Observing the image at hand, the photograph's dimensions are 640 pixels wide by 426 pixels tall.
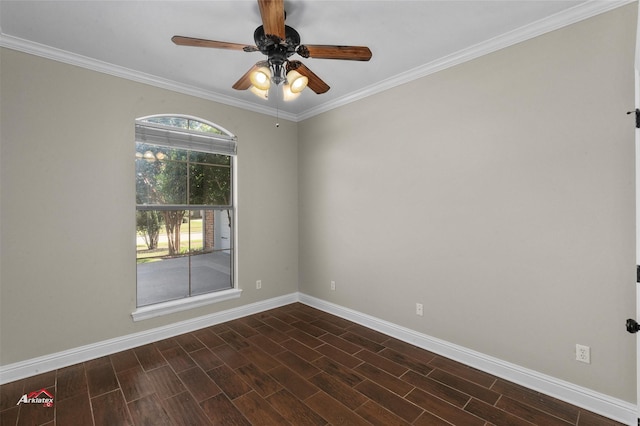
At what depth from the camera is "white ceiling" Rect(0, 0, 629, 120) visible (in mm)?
1952

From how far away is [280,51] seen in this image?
191cm

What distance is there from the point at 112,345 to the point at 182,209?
1.47 m

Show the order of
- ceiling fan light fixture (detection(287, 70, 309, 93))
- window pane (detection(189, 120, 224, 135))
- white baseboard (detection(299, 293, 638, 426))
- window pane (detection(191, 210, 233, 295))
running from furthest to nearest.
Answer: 1. window pane (detection(191, 210, 233, 295))
2. window pane (detection(189, 120, 224, 135))
3. ceiling fan light fixture (detection(287, 70, 309, 93))
4. white baseboard (detection(299, 293, 638, 426))

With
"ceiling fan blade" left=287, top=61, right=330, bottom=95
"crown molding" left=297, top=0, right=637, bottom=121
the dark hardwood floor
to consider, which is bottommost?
the dark hardwood floor

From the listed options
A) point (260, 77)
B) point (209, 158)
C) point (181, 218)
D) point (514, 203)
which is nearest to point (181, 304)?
point (181, 218)

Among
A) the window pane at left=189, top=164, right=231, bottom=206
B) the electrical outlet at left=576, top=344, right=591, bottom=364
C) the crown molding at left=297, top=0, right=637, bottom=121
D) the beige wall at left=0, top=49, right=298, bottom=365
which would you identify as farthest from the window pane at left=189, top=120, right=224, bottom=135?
the electrical outlet at left=576, top=344, right=591, bottom=364

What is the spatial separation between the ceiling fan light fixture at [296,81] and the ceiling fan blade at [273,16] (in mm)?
278

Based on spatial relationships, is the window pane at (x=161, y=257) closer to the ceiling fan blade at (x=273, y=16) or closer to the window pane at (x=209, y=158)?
the window pane at (x=209, y=158)

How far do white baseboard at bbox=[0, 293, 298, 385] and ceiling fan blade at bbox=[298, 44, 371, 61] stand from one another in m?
2.99

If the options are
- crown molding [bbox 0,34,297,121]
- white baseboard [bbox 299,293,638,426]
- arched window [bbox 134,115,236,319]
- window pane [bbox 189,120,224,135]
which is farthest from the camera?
window pane [bbox 189,120,224,135]

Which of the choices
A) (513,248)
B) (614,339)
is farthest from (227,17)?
(614,339)

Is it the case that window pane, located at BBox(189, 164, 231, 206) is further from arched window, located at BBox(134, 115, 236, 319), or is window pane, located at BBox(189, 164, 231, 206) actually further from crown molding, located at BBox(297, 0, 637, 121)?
crown molding, located at BBox(297, 0, 637, 121)

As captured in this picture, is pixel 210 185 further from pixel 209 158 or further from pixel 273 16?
pixel 273 16

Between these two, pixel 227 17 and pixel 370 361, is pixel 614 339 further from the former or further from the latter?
pixel 227 17
